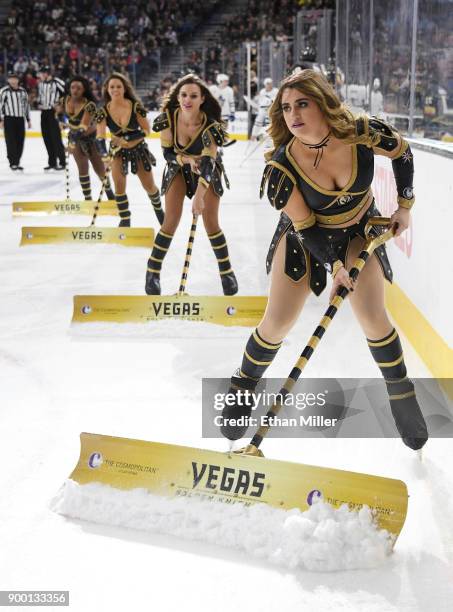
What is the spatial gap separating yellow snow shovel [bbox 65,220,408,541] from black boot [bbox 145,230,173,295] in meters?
2.39

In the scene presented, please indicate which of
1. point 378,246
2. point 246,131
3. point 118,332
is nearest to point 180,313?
point 118,332

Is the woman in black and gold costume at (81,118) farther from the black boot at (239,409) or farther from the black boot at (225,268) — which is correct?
the black boot at (239,409)

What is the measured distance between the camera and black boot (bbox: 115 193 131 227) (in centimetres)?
651

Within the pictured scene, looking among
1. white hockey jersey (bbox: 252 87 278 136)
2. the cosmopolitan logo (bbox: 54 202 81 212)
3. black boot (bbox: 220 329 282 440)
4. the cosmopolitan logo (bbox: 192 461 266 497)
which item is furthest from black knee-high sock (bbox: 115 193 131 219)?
white hockey jersey (bbox: 252 87 278 136)

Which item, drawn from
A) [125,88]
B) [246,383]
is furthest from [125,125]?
[246,383]

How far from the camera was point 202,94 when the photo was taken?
170 inches

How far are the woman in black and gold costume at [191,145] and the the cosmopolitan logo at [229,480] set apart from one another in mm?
2114

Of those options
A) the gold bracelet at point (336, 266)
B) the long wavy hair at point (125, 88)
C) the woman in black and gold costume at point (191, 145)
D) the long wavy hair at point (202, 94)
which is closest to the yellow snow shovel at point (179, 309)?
the woman in black and gold costume at point (191, 145)

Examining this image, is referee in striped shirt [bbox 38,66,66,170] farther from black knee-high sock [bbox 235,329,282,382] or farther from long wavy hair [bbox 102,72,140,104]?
black knee-high sock [bbox 235,329,282,382]

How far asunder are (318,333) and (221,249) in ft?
7.97

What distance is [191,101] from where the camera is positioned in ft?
13.9

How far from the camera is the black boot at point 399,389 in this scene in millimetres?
2580

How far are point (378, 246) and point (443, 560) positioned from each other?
37.8 inches

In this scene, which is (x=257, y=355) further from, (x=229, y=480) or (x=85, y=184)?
(x=85, y=184)
